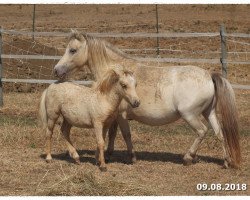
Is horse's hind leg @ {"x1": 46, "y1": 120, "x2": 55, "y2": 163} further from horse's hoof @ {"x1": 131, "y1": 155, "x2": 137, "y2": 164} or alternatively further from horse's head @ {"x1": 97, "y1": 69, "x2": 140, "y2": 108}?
horse's hoof @ {"x1": 131, "y1": 155, "x2": 137, "y2": 164}

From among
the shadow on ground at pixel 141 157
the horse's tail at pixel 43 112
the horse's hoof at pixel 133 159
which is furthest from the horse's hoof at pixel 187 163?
the horse's tail at pixel 43 112

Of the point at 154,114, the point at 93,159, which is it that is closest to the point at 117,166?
the point at 93,159

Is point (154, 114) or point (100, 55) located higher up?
point (100, 55)

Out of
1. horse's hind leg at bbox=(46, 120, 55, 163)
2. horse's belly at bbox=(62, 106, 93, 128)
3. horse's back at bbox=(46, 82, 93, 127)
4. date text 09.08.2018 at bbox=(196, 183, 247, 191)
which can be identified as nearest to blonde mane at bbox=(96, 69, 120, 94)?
horse's back at bbox=(46, 82, 93, 127)

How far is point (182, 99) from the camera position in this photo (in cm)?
774

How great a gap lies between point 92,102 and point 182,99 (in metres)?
1.19

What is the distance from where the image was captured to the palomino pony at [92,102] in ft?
24.1

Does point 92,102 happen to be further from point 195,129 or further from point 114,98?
point 195,129

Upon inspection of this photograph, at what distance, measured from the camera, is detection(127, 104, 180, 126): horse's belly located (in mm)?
7875

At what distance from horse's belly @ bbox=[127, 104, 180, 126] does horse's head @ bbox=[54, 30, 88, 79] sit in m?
1.07

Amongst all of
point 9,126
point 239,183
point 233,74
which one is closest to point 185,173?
point 239,183

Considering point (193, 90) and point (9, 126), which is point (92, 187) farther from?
point (9, 126)

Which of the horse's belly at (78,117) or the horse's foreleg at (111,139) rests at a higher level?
the horse's belly at (78,117)

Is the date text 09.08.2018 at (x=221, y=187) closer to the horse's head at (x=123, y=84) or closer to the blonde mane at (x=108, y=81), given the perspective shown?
the horse's head at (x=123, y=84)
